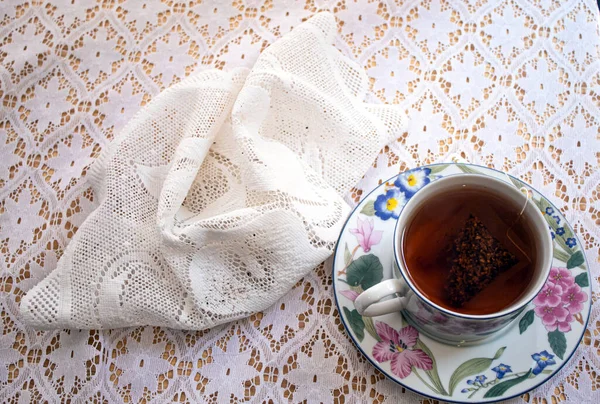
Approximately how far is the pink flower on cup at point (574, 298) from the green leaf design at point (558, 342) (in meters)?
0.04

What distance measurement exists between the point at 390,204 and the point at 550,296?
0.81 ft

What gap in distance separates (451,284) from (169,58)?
0.65 metres

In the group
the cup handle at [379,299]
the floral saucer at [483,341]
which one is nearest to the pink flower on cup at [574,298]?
the floral saucer at [483,341]

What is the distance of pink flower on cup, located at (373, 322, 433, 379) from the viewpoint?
2.23 feet

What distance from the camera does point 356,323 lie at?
2.31 feet

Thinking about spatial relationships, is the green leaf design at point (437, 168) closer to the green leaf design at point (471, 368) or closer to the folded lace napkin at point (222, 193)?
the folded lace napkin at point (222, 193)

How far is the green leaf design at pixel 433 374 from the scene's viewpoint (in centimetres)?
67

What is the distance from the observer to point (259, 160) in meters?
0.78

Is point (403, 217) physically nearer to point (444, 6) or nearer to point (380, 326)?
point (380, 326)

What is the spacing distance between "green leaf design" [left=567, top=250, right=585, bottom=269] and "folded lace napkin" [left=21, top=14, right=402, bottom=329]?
319 millimetres

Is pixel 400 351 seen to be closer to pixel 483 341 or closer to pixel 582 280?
pixel 483 341

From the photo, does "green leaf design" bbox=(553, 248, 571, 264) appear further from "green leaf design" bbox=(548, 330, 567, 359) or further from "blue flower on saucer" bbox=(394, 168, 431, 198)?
"blue flower on saucer" bbox=(394, 168, 431, 198)

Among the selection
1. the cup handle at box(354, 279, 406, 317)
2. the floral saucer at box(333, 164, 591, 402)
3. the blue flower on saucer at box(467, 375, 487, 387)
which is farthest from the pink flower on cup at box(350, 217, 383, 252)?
the blue flower on saucer at box(467, 375, 487, 387)

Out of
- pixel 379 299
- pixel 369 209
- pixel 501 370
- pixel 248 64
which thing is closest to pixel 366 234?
pixel 369 209
